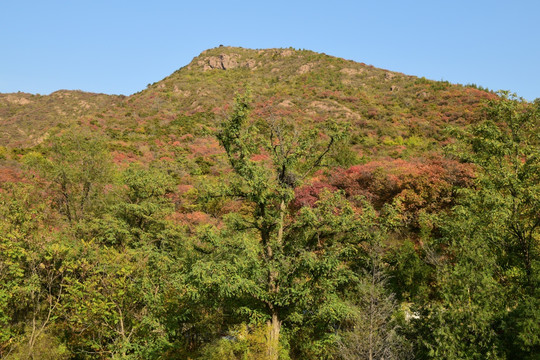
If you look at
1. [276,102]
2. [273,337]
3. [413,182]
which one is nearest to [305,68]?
[276,102]

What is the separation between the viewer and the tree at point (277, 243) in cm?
1062

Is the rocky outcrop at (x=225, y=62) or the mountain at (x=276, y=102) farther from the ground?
the rocky outcrop at (x=225, y=62)

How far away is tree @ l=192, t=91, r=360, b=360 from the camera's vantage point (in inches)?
418

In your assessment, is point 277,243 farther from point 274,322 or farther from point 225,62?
point 225,62

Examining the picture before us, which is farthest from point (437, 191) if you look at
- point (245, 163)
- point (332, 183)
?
point (245, 163)

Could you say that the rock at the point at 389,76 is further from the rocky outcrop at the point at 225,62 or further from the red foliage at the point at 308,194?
the red foliage at the point at 308,194

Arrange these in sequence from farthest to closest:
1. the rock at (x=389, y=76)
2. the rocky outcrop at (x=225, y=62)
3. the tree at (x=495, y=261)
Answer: the rocky outcrop at (x=225, y=62) → the rock at (x=389, y=76) → the tree at (x=495, y=261)

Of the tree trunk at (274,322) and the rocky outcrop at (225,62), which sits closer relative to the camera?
the tree trunk at (274,322)

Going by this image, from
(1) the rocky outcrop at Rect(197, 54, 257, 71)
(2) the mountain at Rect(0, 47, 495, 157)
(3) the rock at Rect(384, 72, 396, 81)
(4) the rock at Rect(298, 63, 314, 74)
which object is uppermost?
(1) the rocky outcrop at Rect(197, 54, 257, 71)

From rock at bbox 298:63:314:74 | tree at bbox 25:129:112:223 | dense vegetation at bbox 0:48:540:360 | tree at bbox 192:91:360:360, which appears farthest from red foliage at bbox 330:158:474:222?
rock at bbox 298:63:314:74

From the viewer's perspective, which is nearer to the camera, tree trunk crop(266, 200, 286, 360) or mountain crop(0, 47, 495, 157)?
tree trunk crop(266, 200, 286, 360)

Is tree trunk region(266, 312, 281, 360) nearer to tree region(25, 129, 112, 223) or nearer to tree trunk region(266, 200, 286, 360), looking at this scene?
tree trunk region(266, 200, 286, 360)

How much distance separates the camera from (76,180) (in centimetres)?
2123

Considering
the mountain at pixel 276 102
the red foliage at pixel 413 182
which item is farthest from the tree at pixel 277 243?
the mountain at pixel 276 102
